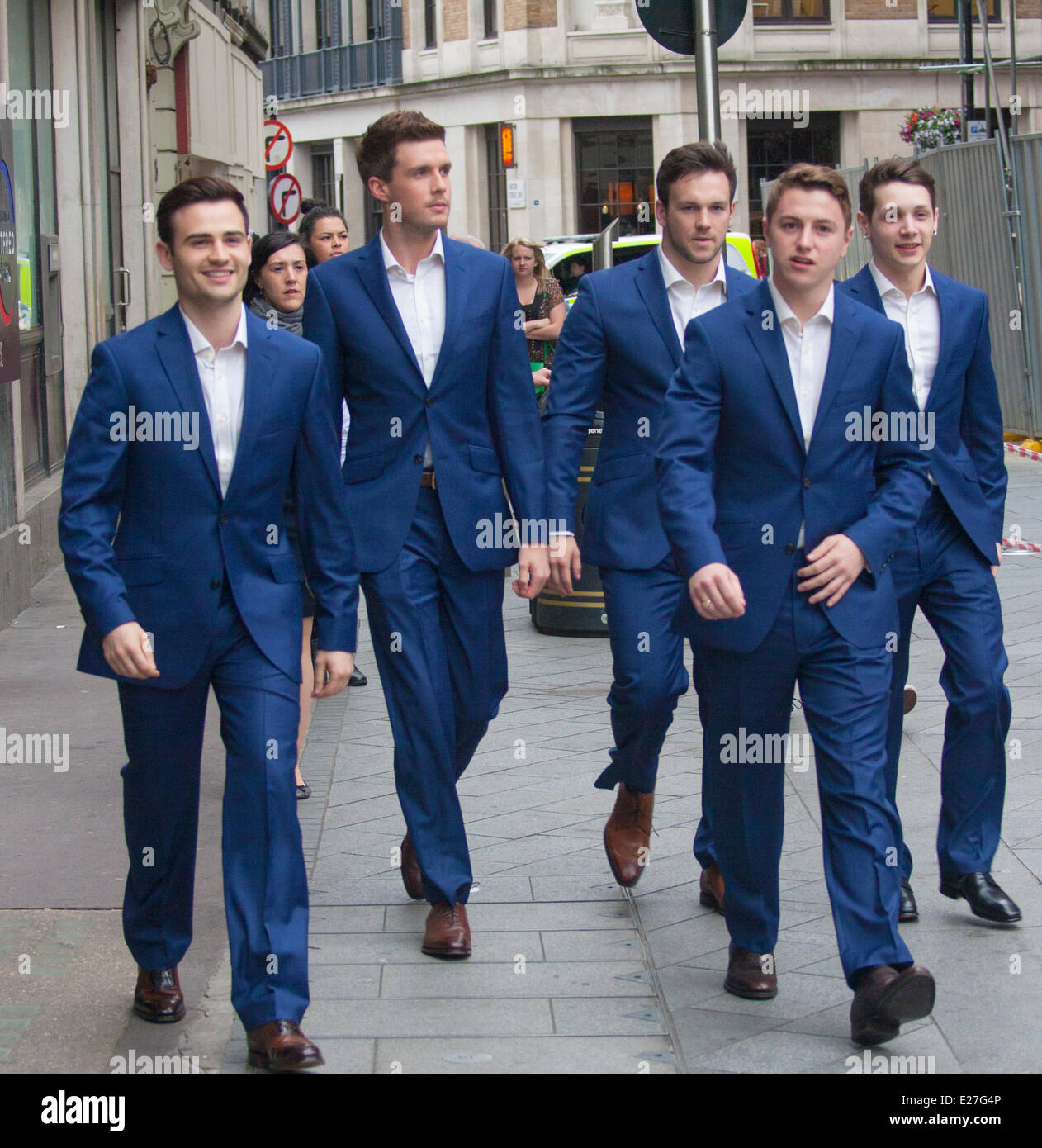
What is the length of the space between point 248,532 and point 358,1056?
1176 millimetres

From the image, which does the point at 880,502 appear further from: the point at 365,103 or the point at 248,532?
the point at 365,103

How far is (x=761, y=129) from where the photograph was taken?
39.8 m

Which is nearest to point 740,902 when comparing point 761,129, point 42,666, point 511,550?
point 511,550

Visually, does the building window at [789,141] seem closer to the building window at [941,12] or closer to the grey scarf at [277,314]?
the building window at [941,12]

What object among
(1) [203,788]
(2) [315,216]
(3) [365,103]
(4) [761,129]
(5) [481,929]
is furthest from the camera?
(3) [365,103]

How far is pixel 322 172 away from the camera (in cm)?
4809

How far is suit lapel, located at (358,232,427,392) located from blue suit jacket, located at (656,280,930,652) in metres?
0.88

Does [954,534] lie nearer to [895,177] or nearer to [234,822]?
[895,177]

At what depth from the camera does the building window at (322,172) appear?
1875 inches

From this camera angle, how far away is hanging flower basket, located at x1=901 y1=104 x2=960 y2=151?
1105 inches

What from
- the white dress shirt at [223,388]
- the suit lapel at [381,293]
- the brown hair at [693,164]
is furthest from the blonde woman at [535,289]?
the white dress shirt at [223,388]

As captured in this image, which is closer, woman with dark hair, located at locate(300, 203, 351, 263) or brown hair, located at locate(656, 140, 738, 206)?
brown hair, located at locate(656, 140, 738, 206)

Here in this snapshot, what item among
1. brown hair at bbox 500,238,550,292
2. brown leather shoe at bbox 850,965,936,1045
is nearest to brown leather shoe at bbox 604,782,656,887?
brown leather shoe at bbox 850,965,936,1045

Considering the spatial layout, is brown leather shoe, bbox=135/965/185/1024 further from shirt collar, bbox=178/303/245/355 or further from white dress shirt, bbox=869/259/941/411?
white dress shirt, bbox=869/259/941/411
